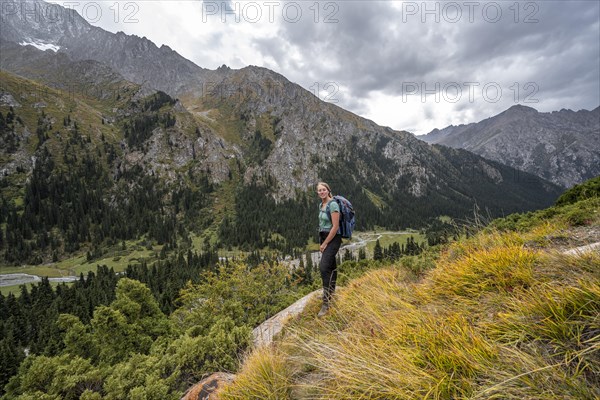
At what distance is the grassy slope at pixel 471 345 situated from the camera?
6.08 feet

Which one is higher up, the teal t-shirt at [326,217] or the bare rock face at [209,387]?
the teal t-shirt at [326,217]

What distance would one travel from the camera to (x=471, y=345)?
7.47 ft

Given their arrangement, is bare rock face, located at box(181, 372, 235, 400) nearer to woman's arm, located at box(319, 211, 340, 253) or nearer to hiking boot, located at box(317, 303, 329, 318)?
hiking boot, located at box(317, 303, 329, 318)

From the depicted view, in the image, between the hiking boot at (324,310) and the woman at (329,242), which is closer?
the hiking boot at (324,310)

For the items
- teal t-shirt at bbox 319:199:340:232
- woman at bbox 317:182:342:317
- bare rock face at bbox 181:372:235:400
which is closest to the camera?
bare rock face at bbox 181:372:235:400

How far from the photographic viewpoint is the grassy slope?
185 centimetres

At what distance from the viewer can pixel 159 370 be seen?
18.4ft

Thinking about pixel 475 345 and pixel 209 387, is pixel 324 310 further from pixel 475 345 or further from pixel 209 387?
pixel 475 345

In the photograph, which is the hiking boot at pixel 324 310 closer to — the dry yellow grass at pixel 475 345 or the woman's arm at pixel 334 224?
the woman's arm at pixel 334 224

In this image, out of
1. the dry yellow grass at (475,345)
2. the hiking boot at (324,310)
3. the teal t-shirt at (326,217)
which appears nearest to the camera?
the dry yellow grass at (475,345)

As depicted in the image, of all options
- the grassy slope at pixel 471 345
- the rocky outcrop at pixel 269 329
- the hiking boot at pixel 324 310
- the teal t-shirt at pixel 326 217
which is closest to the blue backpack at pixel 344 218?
the teal t-shirt at pixel 326 217

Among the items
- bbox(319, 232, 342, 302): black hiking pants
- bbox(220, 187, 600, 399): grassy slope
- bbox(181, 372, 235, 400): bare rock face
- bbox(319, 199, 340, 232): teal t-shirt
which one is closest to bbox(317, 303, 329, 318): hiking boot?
bbox(319, 232, 342, 302): black hiking pants

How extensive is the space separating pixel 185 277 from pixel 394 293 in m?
80.0

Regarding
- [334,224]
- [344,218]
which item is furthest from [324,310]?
[344,218]
